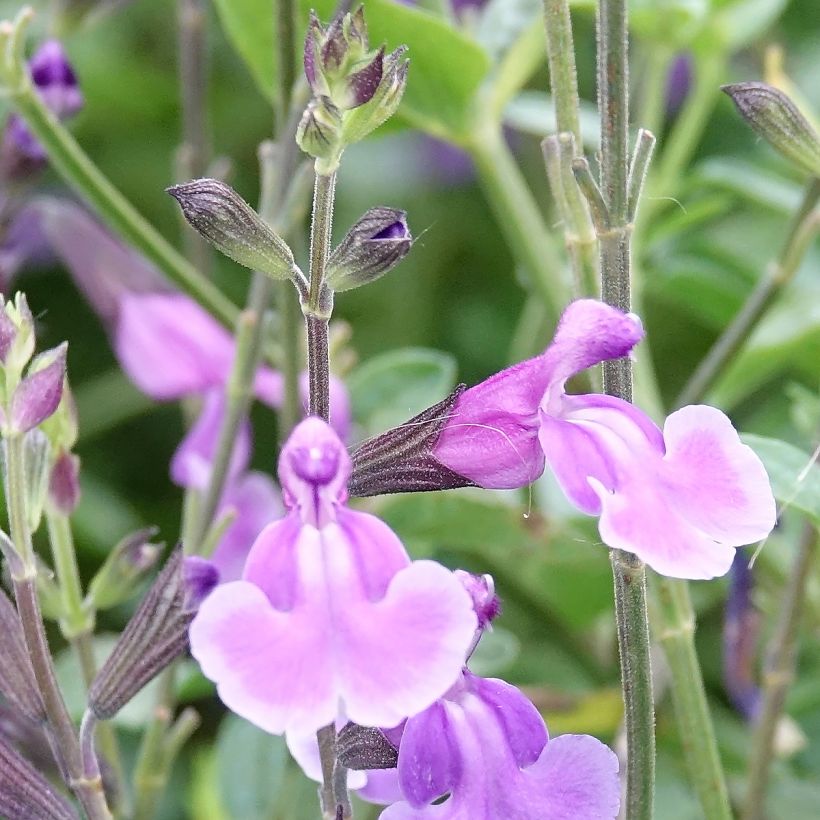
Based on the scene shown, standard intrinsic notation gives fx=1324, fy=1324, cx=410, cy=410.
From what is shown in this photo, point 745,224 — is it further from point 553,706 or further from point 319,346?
point 319,346

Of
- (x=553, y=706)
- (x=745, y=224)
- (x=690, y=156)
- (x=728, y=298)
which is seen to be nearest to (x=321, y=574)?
(x=553, y=706)

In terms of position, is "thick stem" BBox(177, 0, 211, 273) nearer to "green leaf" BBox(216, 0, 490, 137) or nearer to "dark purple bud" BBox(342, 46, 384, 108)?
"green leaf" BBox(216, 0, 490, 137)

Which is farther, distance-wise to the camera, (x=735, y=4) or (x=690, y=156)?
(x=690, y=156)

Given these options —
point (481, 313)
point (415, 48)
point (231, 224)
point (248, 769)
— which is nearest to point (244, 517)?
point (248, 769)

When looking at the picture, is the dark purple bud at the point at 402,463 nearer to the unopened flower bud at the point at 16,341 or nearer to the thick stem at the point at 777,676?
the unopened flower bud at the point at 16,341

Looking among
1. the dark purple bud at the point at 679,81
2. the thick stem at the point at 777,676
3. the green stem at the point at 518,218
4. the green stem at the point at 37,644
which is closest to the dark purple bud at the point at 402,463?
the green stem at the point at 37,644

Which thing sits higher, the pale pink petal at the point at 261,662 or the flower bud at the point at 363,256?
the flower bud at the point at 363,256

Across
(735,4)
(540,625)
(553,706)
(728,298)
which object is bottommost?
(540,625)
